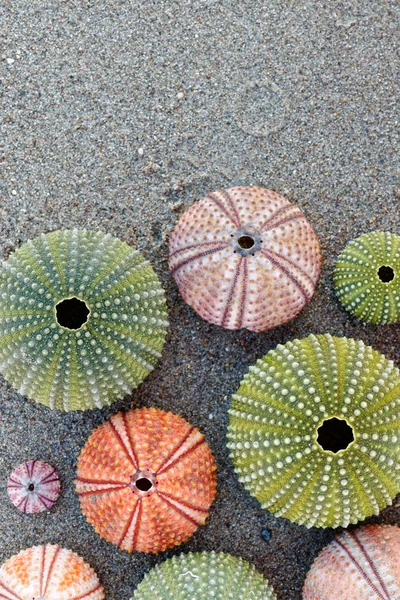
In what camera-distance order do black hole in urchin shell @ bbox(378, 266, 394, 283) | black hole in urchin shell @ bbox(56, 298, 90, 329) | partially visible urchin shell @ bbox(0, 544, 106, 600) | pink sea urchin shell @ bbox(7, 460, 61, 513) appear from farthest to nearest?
pink sea urchin shell @ bbox(7, 460, 61, 513) < black hole in urchin shell @ bbox(378, 266, 394, 283) < partially visible urchin shell @ bbox(0, 544, 106, 600) < black hole in urchin shell @ bbox(56, 298, 90, 329)

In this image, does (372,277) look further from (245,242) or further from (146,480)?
(146,480)

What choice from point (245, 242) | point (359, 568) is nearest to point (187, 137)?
point (245, 242)

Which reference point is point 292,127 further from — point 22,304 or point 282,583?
point 282,583

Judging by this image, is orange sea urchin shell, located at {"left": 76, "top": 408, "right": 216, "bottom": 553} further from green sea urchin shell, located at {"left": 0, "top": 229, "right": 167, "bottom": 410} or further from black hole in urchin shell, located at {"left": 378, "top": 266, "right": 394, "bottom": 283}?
black hole in urchin shell, located at {"left": 378, "top": 266, "right": 394, "bottom": 283}

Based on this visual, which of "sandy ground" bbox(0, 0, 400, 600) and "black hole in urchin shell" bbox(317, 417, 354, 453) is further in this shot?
"sandy ground" bbox(0, 0, 400, 600)

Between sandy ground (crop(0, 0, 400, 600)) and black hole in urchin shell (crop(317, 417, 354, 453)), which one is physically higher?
sandy ground (crop(0, 0, 400, 600))

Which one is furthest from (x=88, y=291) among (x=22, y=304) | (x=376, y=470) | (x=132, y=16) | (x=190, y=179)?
(x=132, y=16)

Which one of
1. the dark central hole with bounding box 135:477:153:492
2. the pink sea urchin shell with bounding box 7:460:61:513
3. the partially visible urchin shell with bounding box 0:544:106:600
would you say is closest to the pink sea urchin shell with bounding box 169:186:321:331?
the dark central hole with bounding box 135:477:153:492
